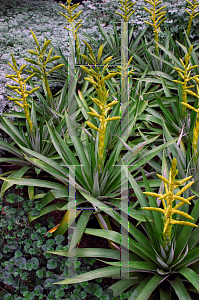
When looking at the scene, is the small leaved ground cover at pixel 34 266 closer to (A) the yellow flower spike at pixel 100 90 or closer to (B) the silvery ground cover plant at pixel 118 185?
(B) the silvery ground cover plant at pixel 118 185

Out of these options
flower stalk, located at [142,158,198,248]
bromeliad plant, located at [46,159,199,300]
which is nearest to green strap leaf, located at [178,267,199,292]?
bromeliad plant, located at [46,159,199,300]

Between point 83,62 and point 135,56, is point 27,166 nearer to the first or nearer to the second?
point 83,62

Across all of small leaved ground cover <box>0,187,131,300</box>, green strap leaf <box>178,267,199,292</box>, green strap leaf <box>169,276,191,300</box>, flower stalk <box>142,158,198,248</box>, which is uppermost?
flower stalk <box>142,158,198,248</box>

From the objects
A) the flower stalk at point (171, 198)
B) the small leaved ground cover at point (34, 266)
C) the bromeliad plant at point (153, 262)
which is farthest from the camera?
the small leaved ground cover at point (34, 266)

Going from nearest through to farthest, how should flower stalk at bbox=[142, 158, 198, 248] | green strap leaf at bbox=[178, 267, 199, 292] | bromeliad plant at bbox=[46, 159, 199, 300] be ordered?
flower stalk at bbox=[142, 158, 198, 248] < green strap leaf at bbox=[178, 267, 199, 292] < bromeliad plant at bbox=[46, 159, 199, 300]

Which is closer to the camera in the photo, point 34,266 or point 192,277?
point 192,277

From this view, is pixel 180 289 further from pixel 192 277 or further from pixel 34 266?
pixel 34 266

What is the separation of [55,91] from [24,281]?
2281mm

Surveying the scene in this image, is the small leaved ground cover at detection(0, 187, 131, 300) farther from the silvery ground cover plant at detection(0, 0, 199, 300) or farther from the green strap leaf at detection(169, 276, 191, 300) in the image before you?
the green strap leaf at detection(169, 276, 191, 300)

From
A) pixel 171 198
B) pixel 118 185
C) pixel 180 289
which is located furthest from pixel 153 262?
pixel 171 198

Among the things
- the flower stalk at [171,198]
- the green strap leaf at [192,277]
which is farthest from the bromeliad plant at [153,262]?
the flower stalk at [171,198]

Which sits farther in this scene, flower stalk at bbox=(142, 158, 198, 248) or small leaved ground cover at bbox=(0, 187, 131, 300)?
small leaved ground cover at bbox=(0, 187, 131, 300)

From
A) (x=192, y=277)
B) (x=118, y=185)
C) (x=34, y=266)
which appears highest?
(x=118, y=185)

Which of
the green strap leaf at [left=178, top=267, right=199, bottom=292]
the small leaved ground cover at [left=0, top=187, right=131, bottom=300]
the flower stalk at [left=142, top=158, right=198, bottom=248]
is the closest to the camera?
the flower stalk at [left=142, top=158, right=198, bottom=248]
